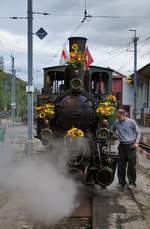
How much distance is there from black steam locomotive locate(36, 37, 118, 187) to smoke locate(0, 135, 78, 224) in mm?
258

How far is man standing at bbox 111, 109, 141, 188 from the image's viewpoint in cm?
932

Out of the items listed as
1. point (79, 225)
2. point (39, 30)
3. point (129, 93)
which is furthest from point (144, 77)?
point (79, 225)

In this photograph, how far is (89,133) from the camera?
29.8 feet

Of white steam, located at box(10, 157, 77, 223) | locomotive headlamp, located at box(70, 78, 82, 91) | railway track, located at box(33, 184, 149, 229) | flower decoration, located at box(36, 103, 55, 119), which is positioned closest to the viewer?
railway track, located at box(33, 184, 149, 229)

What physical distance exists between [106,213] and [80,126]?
7.52ft

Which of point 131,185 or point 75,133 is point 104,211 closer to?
point 75,133

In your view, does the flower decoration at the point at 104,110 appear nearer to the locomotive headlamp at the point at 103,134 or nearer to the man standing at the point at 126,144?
the locomotive headlamp at the point at 103,134

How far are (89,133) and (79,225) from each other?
2.72m

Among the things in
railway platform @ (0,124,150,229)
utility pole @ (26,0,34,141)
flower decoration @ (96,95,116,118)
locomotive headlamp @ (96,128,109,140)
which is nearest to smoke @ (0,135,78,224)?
railway platform @ (0,124,150,229)

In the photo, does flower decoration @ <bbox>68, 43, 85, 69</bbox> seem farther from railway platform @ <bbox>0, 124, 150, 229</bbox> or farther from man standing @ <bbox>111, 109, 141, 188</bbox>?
railway platform @ <bbox>0, 124, 150, 229</bbox>

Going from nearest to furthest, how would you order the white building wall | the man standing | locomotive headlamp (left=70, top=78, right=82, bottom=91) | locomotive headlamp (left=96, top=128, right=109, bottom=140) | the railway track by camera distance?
the railway track → locomotive headlamp (left=96, top=128, right=109, bottom=140) → locomotive headlamp (left=70, top=78, right=82, bottom=91) → the man standing → the white building wall

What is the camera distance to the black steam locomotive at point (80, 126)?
8508 millimetres

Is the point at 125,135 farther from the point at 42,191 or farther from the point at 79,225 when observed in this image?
the point at 79,225

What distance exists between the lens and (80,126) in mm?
8930
